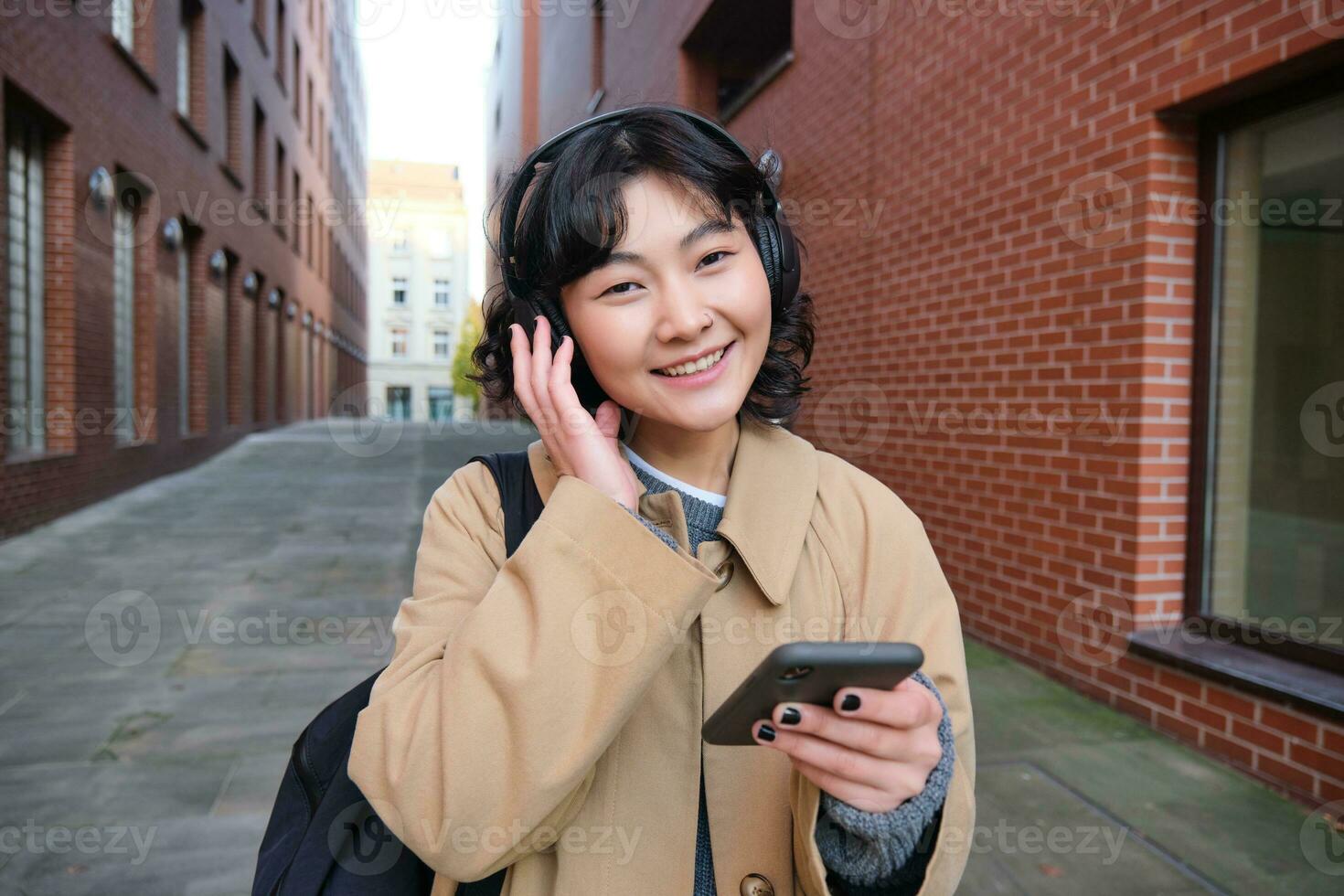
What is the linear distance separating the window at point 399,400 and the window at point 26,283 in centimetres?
5229

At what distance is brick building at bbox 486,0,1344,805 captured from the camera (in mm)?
3250

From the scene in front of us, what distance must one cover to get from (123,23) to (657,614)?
12.2 meters

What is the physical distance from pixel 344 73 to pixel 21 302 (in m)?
33.5

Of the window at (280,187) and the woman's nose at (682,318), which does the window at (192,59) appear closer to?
the window at (280,187)

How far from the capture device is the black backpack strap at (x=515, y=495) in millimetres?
1289

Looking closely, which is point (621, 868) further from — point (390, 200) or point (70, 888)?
point (390, 200)

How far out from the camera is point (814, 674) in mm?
894

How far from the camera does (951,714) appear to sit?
123cm
